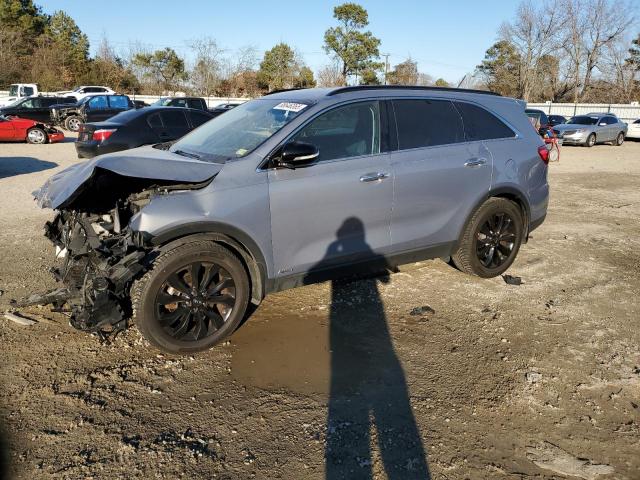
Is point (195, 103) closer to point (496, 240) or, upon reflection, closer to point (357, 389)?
point (496, 240)

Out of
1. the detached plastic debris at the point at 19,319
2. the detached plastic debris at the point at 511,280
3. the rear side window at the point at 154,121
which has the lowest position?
the detached plastic debris at the point at 511,280

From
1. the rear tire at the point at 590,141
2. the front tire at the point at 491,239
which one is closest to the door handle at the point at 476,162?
the front tire at the point at 491,239

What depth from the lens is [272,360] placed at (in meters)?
3.63

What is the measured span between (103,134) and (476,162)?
8.69m

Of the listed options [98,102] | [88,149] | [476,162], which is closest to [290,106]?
[476,162]

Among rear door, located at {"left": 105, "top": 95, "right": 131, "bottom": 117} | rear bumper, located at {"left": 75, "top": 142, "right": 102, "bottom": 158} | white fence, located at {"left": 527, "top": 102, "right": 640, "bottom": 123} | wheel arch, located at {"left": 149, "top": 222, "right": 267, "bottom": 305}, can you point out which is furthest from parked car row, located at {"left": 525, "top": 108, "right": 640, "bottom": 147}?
wheel arch, located at {"left": 149, "top": 222, "right": 267, "bottom": 305}

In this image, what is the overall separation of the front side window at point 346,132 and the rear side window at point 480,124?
3.45 feet

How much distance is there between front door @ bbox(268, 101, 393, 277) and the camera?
3.75m

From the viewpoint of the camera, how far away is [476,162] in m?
4.73

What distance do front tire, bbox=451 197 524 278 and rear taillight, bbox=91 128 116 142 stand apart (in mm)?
8353

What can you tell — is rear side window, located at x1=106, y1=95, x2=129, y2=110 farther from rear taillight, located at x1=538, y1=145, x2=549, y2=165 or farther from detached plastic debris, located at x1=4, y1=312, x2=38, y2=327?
rear taillight, located at x1=538, y1=145, x2=549, y2=165

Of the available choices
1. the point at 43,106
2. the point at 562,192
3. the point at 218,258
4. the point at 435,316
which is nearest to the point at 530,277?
the point at 435,316

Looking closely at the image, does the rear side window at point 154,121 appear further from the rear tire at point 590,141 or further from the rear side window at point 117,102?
the rear tire at point 590,141

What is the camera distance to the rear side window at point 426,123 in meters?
4.37
